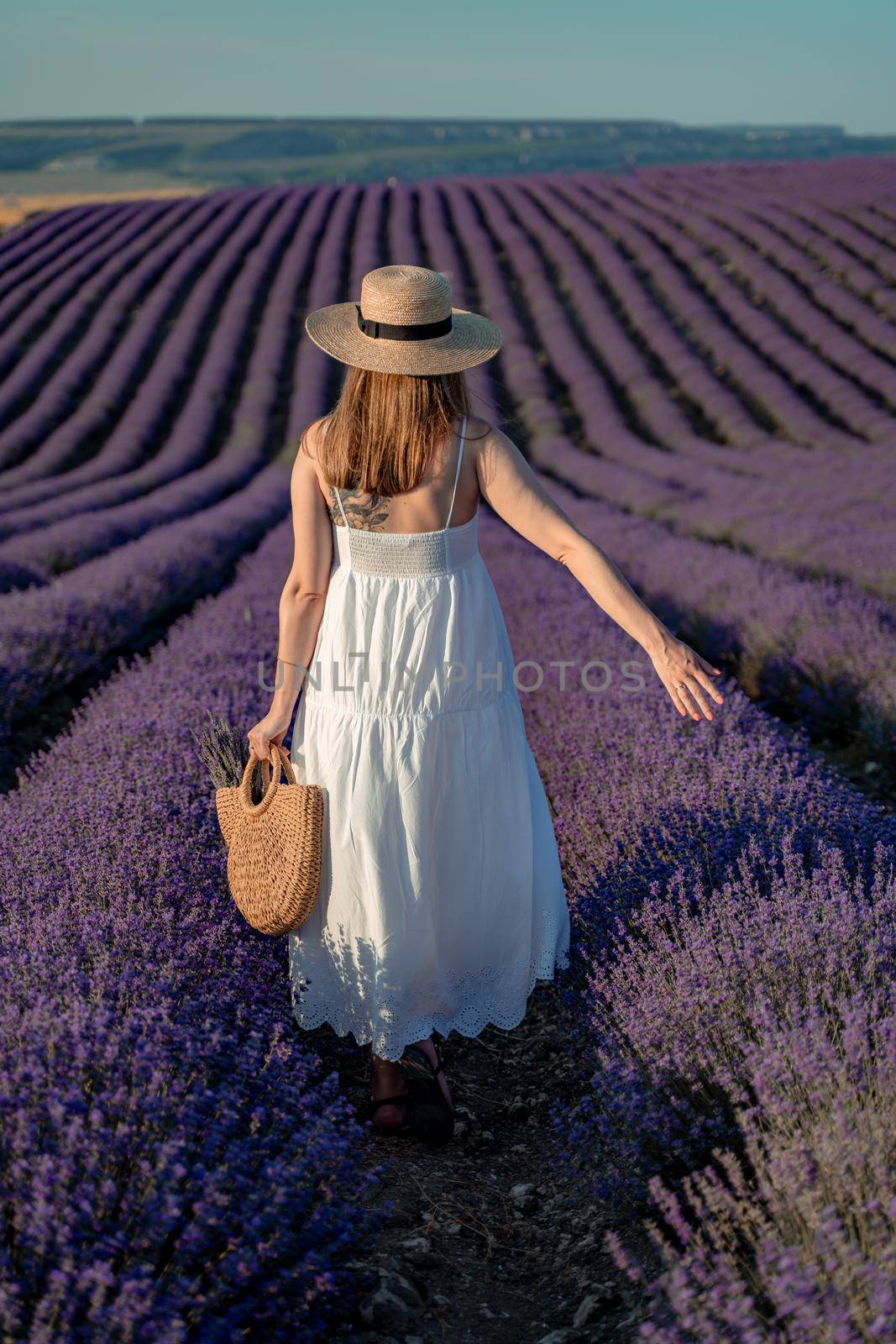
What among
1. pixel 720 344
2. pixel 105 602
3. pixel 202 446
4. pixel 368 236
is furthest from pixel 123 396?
pixel 105 602

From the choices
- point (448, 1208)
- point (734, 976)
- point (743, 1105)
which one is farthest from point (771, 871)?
point (448, 1208)

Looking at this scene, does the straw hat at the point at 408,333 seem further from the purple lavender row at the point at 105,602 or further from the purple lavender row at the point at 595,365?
the purple lavender row at the point at 595,365

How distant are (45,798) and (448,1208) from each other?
61.2 inches

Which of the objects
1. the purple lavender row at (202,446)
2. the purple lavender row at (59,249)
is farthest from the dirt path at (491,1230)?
the purple lavender row at (59,249)

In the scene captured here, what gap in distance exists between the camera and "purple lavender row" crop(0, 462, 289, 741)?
5016 mm

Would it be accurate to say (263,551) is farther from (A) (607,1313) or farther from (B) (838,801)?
(A) (607,1313)

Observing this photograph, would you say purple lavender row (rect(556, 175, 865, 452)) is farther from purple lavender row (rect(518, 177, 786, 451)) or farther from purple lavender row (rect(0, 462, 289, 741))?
purple lavender row (rect(0, 462, 289, 741))

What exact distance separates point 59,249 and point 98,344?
713 centimetres

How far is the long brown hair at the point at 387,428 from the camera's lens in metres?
1.94

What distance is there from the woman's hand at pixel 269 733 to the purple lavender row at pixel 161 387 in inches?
318

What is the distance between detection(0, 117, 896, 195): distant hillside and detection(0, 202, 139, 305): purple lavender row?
2037cm

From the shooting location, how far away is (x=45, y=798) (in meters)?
2.84

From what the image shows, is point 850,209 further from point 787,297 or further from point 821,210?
point 787,297

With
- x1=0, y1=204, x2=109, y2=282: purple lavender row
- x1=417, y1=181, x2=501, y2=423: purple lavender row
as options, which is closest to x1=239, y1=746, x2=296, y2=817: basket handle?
x1=417, y1=181, x2=501, y2=423: purple lavender row
